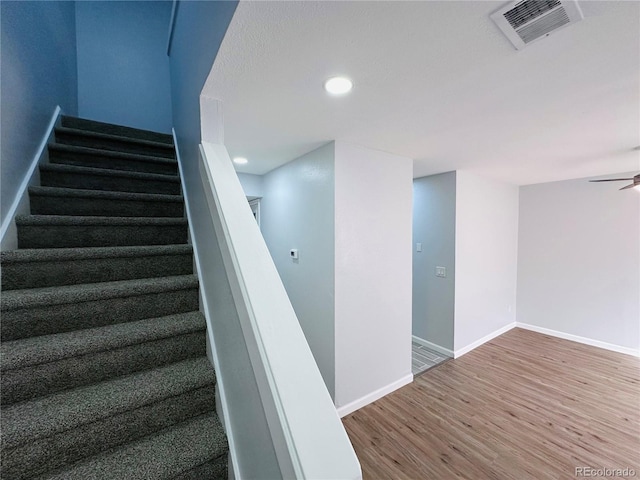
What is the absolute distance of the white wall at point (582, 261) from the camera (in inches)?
128

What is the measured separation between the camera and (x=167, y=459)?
0.94 meters

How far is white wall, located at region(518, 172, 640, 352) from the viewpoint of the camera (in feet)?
10.7

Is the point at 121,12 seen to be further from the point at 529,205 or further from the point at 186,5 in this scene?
the point at 529,205

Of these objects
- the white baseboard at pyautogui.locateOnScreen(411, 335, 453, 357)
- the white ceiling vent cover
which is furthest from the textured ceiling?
the white baseboard at pyautogui.locateOnScreen(411, 335, 453, 357)

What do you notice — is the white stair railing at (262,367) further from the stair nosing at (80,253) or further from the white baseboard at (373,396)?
the white baseboard at (373,396)

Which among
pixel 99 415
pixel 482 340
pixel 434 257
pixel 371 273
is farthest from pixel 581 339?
pixel 99 415

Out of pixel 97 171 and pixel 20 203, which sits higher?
pixel 97 171

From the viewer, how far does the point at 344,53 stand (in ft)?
3.51

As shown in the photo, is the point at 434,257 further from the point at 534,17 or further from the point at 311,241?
the point at 534,17

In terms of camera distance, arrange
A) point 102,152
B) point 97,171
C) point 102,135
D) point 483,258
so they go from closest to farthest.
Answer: point 97,171
point 102,152
point 102,135
point 483,258

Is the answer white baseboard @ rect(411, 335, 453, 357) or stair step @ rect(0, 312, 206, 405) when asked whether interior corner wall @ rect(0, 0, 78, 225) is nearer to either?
stair step @ rect(0, 312, 206, 405)

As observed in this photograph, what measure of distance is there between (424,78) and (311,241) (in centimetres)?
155

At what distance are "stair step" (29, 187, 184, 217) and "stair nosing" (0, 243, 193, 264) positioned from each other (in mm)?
343

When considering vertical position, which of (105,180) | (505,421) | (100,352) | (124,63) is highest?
(124,63)
